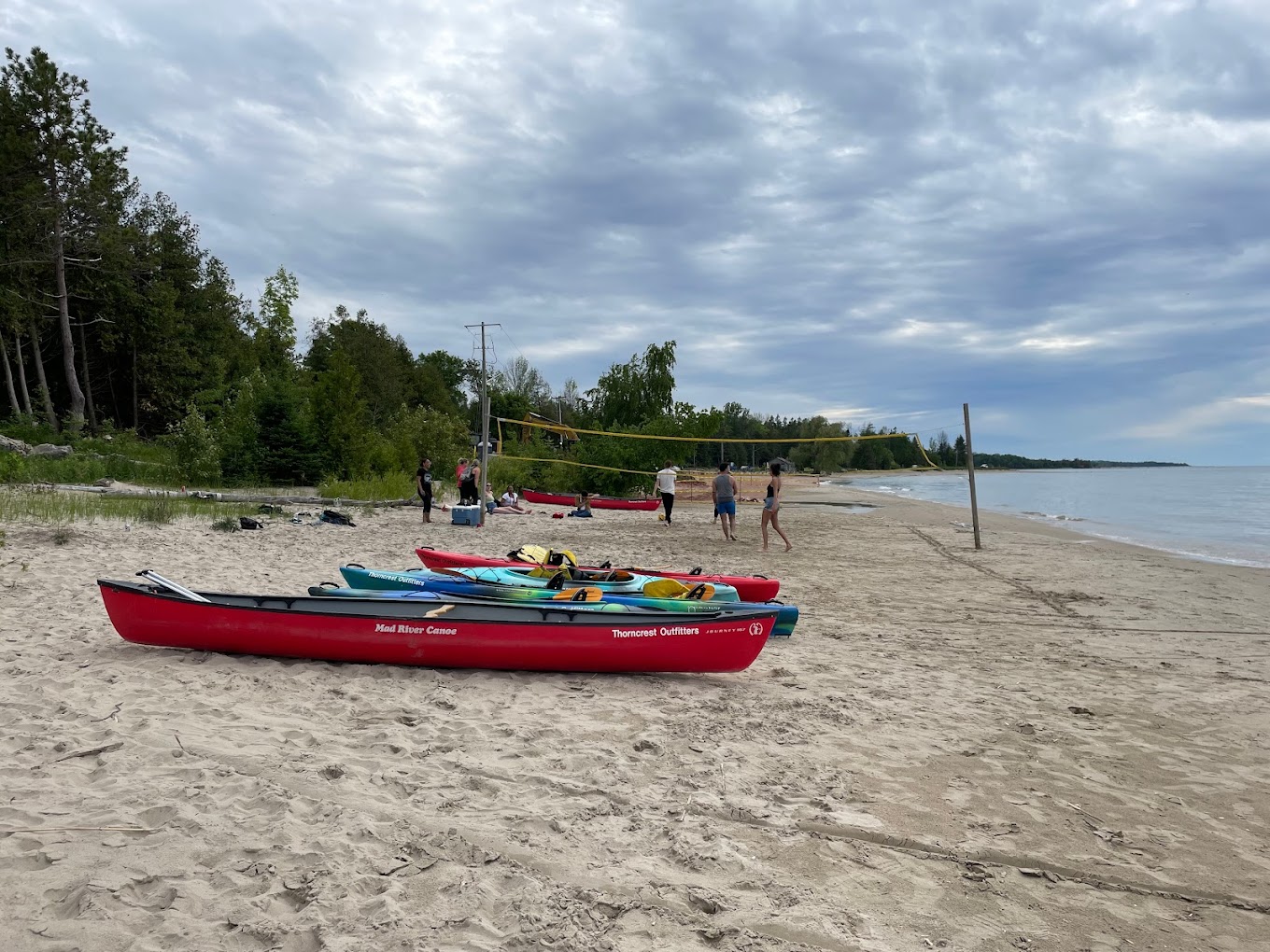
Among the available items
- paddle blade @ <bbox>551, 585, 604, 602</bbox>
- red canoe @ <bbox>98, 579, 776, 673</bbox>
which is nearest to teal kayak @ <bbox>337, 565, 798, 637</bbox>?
paddle blade @ <bbox>551, 585, 604, 602</bbox>

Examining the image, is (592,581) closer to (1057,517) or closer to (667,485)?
(667,485)

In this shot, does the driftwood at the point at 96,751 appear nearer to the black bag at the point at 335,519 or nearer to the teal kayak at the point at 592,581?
the teal kayak at the point at 592,581

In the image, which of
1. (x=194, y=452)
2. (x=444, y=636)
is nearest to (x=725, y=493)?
(x=444, y=636)

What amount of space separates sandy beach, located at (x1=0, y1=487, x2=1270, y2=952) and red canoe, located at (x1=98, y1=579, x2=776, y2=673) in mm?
142

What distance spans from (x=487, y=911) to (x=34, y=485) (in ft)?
59.8

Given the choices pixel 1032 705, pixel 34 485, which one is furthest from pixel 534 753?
pixel 34 485

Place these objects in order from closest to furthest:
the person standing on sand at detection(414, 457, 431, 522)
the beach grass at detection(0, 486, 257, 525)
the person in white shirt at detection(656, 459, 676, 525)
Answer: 1. the beach grass at detection(0, 486, 257, 525)
2. the person standing on sand at detection(414, 457, 431, 522)
3. the person in white shirt at detection(656, 459, 676, 525)

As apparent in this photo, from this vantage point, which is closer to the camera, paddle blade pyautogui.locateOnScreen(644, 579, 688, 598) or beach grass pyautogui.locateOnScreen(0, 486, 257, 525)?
paddle blade pyautogui.locateOnScreen(644, 579, 688, 598)

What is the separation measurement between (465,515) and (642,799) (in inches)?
556

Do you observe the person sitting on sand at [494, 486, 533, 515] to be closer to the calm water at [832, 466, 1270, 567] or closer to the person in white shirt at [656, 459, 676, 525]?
the person in white shirt at [656, 459, 676, 525]

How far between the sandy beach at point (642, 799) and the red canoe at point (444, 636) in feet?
0.47

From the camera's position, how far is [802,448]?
95.3 m

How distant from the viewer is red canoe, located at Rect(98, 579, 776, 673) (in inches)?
232

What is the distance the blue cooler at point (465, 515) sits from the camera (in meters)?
17.4
